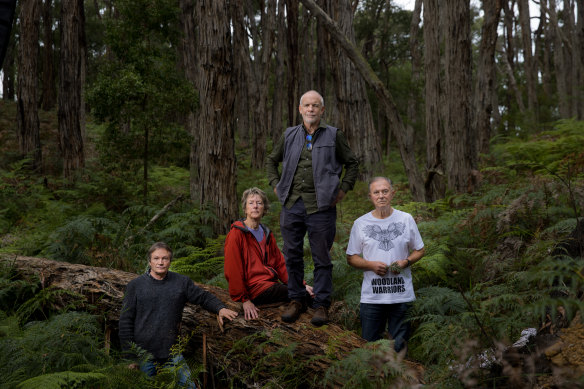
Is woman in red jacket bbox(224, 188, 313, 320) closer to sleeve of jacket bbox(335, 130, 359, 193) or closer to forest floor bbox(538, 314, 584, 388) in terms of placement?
sleeve of jacket bbox(335, 130, 359, 193)

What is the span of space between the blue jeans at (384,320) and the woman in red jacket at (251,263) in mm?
730

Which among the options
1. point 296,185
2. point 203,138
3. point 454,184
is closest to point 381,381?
point 296,185

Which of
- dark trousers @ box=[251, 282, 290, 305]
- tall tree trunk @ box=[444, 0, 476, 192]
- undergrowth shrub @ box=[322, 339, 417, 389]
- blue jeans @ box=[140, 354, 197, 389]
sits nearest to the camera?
undergrowth shrub @ box=[322, 339, 417, 389]

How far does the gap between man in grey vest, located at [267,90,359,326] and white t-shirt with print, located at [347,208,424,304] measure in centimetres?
30

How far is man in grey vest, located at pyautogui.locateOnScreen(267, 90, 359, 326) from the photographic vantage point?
12.8 feet

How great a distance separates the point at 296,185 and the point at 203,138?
3.67m

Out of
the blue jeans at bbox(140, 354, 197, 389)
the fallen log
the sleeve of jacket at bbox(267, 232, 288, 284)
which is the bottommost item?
the blue jeans at bbox(140, 354, 197, 389)

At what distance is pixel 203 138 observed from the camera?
7.24 m

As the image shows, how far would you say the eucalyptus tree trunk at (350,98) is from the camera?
1216 centimetres

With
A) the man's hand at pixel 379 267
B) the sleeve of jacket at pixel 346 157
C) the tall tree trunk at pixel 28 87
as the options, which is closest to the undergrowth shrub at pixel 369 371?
the man's hand at pixel 379 267

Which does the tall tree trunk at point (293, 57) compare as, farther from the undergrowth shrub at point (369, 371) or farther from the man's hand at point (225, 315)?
the undergrowth shrub at point (369, 371)

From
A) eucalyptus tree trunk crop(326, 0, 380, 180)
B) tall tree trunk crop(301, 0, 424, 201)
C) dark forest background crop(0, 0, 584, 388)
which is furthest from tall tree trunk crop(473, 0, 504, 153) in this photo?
tall tree trunk crop(301, 0, 424, 201)

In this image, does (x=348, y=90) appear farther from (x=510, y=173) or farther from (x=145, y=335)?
(x=145, y=335)

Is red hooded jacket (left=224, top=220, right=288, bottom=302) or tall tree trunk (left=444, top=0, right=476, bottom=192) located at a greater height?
tall tree trunk (left=444, top=0, right=476, bottom=192)
